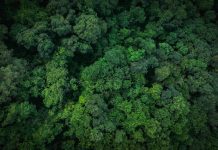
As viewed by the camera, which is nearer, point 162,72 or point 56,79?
point 56,79

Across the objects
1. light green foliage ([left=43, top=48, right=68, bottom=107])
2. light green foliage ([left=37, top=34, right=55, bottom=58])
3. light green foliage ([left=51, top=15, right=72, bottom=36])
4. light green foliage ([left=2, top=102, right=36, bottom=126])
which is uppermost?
light green foliage ([left=51, top=15, right=72, bottom=36])

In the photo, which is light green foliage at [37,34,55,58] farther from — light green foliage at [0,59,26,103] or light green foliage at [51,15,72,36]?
light green foliage at [0,59,26,103]

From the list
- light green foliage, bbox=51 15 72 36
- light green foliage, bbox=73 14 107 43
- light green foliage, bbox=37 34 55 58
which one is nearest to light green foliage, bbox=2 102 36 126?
light green foliage, bbox=37 34 55 58

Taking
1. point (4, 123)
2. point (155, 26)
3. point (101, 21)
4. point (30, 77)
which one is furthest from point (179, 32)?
point (4, 123)

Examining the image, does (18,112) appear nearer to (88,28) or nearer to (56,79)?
(56,79)

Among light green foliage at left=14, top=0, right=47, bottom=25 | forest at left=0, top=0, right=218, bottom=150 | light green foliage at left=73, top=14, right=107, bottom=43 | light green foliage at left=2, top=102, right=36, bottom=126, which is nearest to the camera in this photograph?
light green foliage at left=2, top=102, right=36, bottom=126

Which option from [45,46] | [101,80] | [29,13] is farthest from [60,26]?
[101,80]

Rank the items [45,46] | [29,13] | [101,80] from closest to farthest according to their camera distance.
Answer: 1. [45,46]
2. [101,80]
3. [29,13]

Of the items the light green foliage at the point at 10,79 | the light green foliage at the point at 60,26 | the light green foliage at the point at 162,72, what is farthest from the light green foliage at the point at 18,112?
the light green foliage at the point at 162,72
